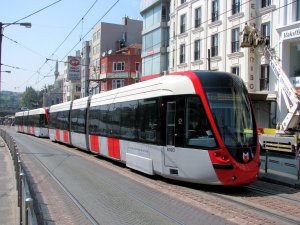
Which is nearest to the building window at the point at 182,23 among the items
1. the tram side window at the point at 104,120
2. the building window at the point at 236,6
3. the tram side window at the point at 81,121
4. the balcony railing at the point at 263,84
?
the building window at the point at 236,6

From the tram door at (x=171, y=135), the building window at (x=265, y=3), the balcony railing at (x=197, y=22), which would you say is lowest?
the tram door at (x=171, y=135)

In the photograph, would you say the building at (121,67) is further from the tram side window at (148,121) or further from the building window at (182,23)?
the tram side window at (148,121)

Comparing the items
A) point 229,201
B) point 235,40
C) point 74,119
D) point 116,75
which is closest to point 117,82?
point 116,75

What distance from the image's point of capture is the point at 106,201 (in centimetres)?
1044

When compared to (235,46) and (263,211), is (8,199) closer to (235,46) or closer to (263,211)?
(263,211)

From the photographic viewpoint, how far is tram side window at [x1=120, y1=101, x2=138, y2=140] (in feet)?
50.2

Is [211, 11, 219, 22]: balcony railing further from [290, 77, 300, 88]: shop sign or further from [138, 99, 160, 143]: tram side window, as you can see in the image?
[138, 99, 160, 143]: tram side window

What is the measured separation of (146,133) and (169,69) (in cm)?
3066

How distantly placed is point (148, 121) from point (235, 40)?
858 inches

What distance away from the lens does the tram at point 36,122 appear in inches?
1762

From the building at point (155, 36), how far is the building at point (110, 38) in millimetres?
30676

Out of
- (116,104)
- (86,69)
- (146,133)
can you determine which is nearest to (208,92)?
(146,133)

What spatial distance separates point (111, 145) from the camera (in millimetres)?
18234

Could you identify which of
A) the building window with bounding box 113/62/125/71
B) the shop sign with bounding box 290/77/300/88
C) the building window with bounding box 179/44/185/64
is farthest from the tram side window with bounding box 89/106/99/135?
the building window with bounding box 113/62/125/71
